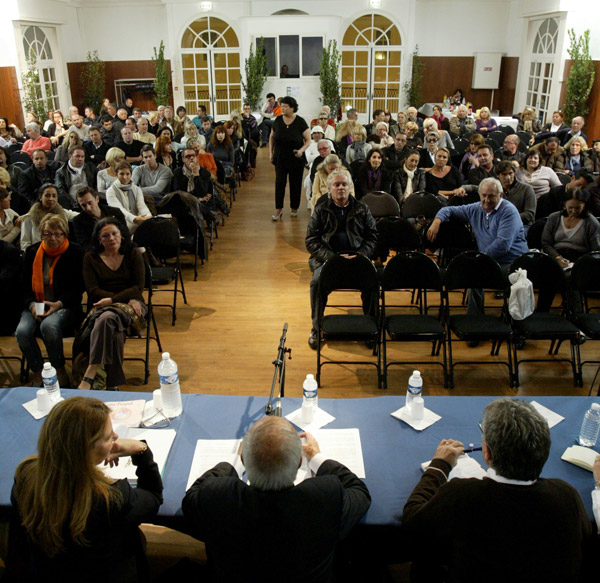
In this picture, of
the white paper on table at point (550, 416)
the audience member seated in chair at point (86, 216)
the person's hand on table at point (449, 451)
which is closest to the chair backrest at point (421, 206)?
the audience member seated in chair at point (86, 216)

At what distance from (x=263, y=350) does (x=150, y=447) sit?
2345 mm

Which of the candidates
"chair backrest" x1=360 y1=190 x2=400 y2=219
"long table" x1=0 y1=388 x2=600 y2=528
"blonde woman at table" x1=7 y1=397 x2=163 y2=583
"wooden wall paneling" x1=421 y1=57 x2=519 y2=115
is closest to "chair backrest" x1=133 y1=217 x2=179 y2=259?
"chair backrest" x1=360 y1=190 x2=400 y2=219

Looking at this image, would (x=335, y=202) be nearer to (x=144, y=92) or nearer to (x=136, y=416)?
(x=136, y=416)

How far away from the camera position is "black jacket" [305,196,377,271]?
510 cm

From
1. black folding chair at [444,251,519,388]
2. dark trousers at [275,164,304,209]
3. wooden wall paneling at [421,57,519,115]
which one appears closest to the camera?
black folding chair at [444,251,519,388]

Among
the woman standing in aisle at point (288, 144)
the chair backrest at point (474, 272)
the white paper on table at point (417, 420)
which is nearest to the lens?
the white paper on table at point (417, 420)

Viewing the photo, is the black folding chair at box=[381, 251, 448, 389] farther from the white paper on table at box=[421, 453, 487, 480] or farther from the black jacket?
the white paper on table at box=[421, 453, 487, 480]

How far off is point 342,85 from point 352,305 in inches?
518

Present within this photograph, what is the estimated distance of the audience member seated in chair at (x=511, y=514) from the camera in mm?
1852

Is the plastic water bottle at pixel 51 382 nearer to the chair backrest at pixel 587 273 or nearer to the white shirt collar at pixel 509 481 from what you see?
the white shirt collar at pixel 509 481

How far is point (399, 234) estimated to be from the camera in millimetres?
5902

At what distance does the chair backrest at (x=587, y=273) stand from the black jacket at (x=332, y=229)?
5.50 ft

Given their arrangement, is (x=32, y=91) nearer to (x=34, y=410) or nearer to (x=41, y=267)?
(x=41, y=267)

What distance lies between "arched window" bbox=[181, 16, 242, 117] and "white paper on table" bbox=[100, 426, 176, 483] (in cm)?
1598
